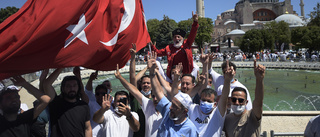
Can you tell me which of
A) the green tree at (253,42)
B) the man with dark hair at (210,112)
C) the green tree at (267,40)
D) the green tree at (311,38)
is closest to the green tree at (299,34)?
the green tree at (311,38)

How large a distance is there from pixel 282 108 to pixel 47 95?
10423 millimetres

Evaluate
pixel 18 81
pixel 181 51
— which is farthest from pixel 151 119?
pixel 181 51

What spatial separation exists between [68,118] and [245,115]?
2204mm

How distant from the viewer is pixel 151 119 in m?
3.81

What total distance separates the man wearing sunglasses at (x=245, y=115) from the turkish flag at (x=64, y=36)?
2.33m

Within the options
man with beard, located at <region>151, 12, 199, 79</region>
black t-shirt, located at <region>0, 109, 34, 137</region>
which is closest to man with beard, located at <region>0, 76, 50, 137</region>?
black t-shirt, located at <region>0, 109, 34, 137</region>

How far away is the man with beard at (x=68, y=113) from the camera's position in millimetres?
3488

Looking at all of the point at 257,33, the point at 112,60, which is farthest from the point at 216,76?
the point at 257,33

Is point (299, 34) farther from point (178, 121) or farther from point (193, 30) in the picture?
point (178, 121)

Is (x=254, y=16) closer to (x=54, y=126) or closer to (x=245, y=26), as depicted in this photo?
(x=245, y=26)

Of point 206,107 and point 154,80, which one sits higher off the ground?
point 154,80

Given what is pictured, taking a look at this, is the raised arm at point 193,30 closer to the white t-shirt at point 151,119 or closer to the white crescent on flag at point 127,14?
the white crescent on flag at point 127,14

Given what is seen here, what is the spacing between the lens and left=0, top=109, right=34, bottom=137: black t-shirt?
10.7 ft

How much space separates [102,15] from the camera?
4836 mm
